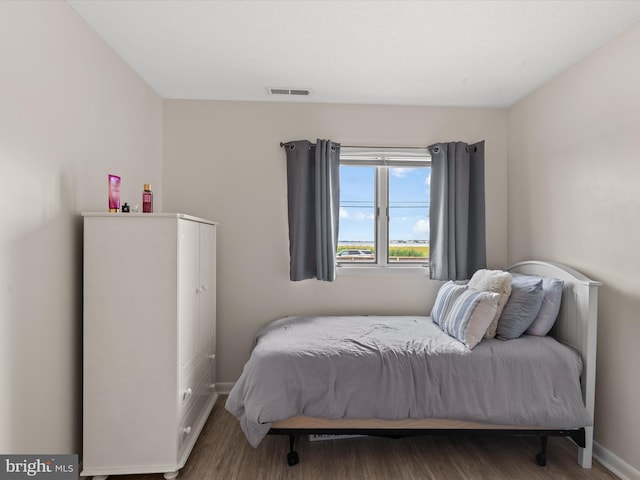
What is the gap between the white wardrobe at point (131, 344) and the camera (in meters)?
1.86

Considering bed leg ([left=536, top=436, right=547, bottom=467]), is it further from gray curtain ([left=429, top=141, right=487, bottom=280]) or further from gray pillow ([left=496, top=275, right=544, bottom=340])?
gray curtain ([left=429, top=141, right=487, bottom=280])

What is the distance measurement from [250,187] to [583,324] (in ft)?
8.39

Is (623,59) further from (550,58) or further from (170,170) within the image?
(170,170)

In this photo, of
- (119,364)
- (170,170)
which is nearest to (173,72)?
(170,170)

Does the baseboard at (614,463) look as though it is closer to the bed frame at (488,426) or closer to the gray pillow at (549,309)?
the bed frame at (488,426)

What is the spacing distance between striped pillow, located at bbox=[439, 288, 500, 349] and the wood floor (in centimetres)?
70

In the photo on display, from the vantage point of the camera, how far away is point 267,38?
6.94 feet

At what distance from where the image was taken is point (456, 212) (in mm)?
3047

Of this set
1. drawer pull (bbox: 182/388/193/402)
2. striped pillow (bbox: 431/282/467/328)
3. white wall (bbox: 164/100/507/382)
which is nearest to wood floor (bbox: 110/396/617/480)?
drawer pull (bbox: 182/388/193/402)

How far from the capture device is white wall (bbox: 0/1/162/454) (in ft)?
4.90

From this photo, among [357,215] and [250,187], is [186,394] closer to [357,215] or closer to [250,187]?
[250,187]

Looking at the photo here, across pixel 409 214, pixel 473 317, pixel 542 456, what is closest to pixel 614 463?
pixel 542 456

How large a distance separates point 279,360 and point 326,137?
6.35 feet

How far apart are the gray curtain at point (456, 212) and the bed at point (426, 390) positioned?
0.99 meters
